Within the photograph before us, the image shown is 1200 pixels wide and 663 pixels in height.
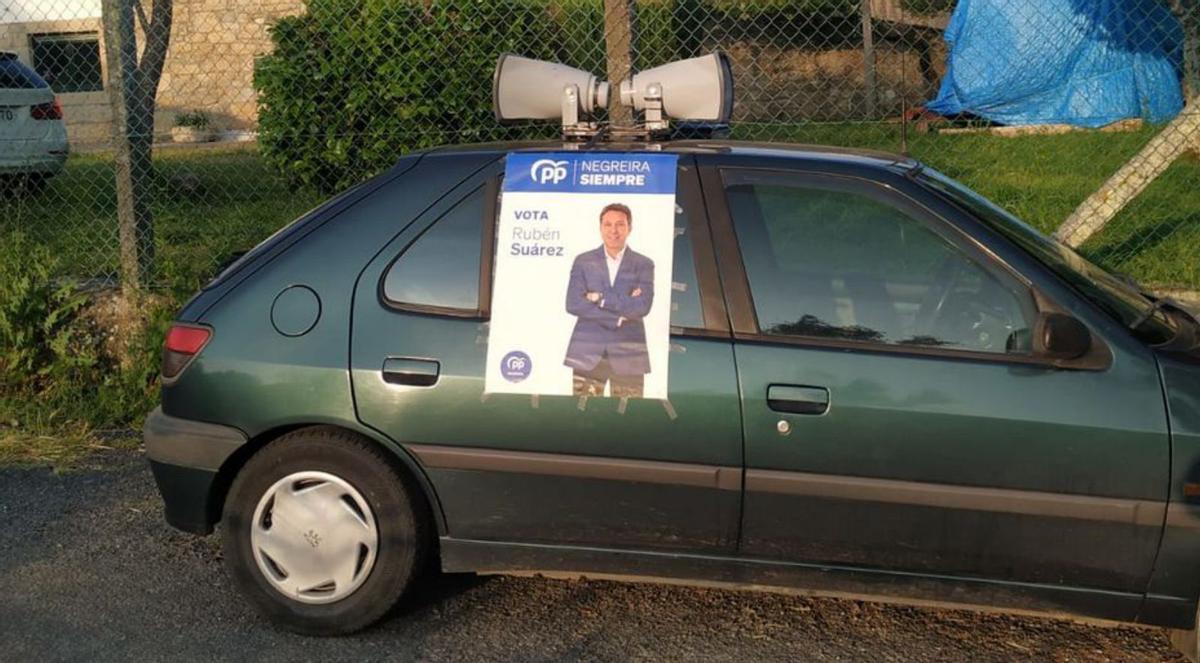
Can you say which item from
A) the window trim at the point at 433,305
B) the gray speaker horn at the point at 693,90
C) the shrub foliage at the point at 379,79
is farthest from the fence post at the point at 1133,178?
the window trim at the point at 433,305

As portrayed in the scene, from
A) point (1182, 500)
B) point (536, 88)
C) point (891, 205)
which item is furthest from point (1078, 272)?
point (536, 88)

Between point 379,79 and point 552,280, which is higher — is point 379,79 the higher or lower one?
the higher one

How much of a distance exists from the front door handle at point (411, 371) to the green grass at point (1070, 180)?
3.57 m

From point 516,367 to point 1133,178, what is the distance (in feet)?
13.7

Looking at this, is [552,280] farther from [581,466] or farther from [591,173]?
[581,466]

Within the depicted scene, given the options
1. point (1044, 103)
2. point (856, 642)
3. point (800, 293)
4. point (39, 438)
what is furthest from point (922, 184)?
point (1044, 103)

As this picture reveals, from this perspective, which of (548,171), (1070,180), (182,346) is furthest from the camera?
(1070,180)

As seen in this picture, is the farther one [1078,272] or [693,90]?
[693,90]

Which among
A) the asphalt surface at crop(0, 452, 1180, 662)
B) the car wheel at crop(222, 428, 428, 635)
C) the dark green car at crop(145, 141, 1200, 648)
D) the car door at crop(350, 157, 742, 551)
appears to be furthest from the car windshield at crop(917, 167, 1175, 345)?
the car wheel at crop(222, 428, 428, 635)

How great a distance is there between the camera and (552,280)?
3.79 m

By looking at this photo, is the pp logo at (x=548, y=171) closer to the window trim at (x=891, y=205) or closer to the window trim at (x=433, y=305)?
the window trim at (x=433, y=305)

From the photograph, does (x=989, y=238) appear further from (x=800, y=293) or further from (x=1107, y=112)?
(x=1107, y=112)

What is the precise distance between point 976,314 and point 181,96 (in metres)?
16.6

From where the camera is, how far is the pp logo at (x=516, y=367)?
3.72 metres
